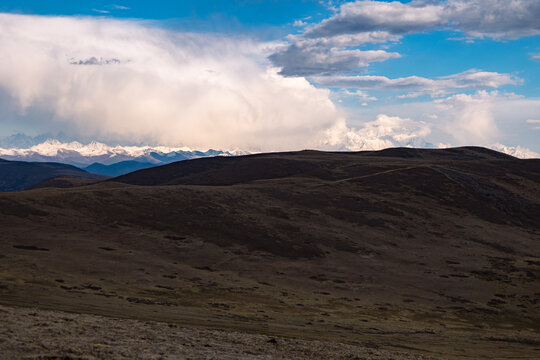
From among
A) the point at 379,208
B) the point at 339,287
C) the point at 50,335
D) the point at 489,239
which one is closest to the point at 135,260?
the point at 339,287

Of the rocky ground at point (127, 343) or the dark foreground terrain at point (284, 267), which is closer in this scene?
the rocky ground at point (127, 343)

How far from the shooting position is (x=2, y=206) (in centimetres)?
9331

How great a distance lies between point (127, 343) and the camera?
1009 inches

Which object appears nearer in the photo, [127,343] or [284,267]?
[127,343]

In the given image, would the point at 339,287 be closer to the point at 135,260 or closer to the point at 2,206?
the point at 135,260

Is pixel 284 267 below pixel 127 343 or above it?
below

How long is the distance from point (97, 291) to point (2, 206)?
4913 cm

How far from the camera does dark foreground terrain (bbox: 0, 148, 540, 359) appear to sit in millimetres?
37156

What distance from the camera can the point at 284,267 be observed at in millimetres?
82875

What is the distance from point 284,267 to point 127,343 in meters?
58.4

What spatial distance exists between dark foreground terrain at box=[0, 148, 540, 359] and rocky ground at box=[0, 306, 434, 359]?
18 cm

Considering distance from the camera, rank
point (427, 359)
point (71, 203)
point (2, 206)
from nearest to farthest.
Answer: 1. point (427, 359)
2. point (2, 206)
3. point (71, 203)

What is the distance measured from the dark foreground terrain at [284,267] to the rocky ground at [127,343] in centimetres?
18

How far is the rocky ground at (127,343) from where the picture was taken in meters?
22.5
